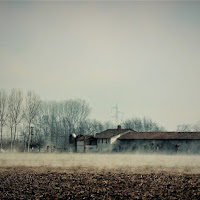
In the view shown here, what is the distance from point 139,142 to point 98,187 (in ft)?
167

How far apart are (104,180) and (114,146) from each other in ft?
172

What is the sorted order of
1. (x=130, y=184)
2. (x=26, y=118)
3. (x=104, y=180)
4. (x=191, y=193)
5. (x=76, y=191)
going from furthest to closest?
(x=26, y=118) → (x=104, y=180) → (x=130, y=184) → (x=76, y=191) → (x=191, y=193)

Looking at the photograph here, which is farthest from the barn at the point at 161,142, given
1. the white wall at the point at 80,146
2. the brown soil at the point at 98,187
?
the brown soil at the point at 98,187

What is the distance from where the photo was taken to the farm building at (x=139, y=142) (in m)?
63.4

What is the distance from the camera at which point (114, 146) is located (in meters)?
73.1

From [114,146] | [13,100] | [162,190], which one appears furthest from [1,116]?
[162,190]

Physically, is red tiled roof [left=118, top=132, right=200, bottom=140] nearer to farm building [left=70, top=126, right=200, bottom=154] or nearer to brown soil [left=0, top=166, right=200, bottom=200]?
farm building [left=70, top=126, right=200, bottom=154]

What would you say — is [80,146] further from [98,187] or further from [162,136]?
[98,187]

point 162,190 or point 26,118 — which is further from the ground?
point 26,118

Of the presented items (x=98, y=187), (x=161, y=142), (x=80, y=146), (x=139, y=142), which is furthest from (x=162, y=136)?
(x=98, y=187)

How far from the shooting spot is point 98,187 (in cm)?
1922

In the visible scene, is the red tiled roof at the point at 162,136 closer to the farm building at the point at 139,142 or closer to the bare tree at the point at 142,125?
the farm building at the point at 139,142

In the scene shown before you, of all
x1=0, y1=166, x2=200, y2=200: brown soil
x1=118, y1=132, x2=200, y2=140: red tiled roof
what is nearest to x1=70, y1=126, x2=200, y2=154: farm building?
x1=118, y1=132, x2=200, y2=140: red tiled roof

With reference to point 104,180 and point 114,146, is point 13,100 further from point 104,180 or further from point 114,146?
point 104,180
